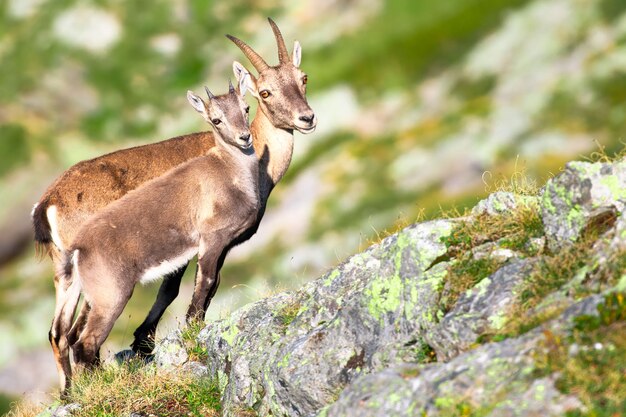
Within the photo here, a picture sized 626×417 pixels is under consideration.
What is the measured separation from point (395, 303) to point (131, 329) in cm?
4230

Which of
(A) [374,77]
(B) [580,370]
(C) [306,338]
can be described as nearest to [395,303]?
(C) [306,338]

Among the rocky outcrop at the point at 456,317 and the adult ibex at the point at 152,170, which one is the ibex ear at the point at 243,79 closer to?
the adult ibex at the point at 152,170

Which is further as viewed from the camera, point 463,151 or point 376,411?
point 463,151

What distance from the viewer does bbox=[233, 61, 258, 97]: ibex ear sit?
19098 millimetres

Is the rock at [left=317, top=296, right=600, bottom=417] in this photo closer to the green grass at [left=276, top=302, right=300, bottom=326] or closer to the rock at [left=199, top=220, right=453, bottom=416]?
the rock at [left=199, top=220, right=453, bottom=416]

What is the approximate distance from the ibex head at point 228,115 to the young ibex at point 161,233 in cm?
2

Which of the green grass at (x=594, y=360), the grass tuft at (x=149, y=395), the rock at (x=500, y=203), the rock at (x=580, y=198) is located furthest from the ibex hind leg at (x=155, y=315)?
A: the green grass at (x=594, y=360)

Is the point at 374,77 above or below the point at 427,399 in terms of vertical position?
above

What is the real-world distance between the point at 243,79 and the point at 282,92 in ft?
2.90

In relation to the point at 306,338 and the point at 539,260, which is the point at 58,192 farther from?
the point at 539,260

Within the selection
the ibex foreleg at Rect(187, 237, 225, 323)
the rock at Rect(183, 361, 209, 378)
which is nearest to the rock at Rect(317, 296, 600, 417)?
the rock at Rect(183, 361, 209, 378)

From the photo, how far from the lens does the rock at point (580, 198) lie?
1028 cm

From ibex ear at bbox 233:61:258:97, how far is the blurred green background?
28.7 metres

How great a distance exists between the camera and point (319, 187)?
62906 mm
